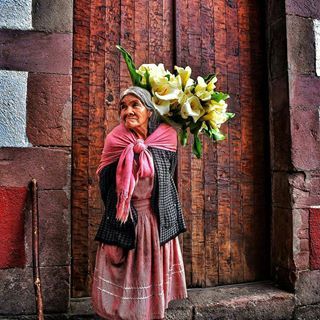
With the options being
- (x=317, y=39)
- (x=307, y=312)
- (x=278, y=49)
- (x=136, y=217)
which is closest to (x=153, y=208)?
(x=136, y=217)

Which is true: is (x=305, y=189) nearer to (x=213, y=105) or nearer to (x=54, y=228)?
(x=213, y=105)

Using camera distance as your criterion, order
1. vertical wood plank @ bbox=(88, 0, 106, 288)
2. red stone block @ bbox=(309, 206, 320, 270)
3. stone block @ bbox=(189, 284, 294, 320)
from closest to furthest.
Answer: stone block @ bbox=(189, 284, 294, 320) < vertical wood plank @ bbox=(88, 0, 106, 288) < red stone block @ bbox=(309, 206, 320, 270)

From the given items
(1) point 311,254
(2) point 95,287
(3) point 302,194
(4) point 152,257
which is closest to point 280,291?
(1) point 311,254

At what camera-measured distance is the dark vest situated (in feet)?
6.02

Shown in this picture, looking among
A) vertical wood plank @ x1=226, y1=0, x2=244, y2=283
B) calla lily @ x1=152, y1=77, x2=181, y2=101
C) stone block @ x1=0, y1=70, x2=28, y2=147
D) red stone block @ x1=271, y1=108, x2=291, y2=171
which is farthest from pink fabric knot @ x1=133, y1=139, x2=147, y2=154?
red stone block @ x1=271, y1=108, x2=291, y2=171

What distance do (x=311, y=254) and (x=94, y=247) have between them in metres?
1.56

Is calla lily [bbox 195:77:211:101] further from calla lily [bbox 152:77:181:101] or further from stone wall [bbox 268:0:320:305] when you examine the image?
stone wall [bbox 268:0:320:305]

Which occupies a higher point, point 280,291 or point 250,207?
point 250,207

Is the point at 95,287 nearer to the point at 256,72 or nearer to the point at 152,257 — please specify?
the point at 152,257

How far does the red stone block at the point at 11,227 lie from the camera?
2197 mm

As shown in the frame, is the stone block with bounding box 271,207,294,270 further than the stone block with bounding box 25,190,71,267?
Yes

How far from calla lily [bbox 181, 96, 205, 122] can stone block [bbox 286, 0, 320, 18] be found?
1.38 m

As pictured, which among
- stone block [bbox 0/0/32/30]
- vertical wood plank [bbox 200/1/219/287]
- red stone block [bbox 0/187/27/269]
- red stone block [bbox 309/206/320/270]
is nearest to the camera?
red stone block [bbox 0/187/27/269]

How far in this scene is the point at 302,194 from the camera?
8.80ft
